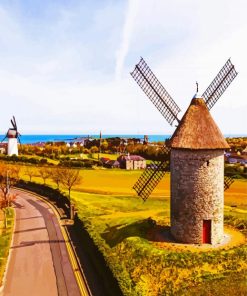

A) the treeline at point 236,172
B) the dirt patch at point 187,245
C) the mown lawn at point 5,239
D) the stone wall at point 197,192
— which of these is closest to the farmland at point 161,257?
the dirt patch at point 187,245

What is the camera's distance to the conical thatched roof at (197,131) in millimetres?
24688

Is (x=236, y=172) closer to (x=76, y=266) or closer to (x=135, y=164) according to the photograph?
(x=135, y=164)

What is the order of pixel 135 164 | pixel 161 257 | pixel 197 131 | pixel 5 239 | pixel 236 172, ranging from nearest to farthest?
pixel 161 257, pixel 197 131, pixel 5 239, pixel 236 172, pixel 135 164

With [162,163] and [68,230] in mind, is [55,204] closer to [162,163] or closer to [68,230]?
[68,230]

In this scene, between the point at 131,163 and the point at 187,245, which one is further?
the point at 131,163

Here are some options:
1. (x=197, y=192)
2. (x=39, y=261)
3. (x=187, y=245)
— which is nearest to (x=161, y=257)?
(x=187, y=245)

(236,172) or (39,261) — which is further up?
(236,172)

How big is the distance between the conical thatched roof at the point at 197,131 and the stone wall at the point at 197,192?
21.5 inches

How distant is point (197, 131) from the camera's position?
25.2 meters

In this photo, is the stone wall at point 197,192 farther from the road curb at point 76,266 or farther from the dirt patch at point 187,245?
the road curb at point 76,266

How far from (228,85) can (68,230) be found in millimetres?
19119

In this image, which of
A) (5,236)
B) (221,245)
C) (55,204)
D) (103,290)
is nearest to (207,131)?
(221,245)

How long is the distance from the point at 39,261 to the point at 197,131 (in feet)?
48.0

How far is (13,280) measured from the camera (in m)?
21.8
